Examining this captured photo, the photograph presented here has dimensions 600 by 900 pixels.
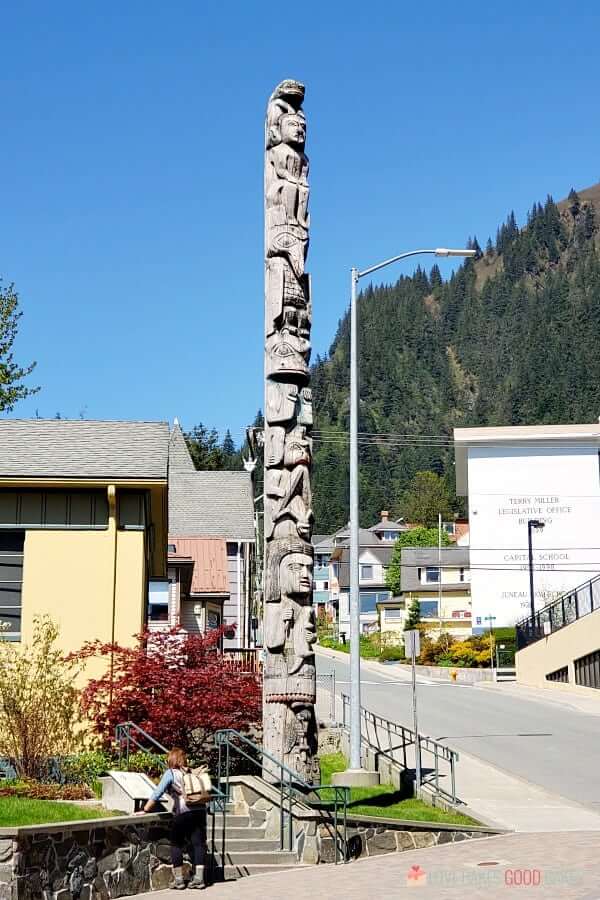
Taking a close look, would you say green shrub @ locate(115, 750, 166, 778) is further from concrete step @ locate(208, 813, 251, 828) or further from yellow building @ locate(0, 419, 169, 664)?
yellow building @ locate(0, 419, 169, 664)

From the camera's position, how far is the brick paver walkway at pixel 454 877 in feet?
39.1

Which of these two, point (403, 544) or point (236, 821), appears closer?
point (236, 821)

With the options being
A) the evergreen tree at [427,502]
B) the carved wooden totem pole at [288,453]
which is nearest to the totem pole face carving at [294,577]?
the carved wooden totem pole at [288,453]

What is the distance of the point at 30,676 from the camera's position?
58.1ft

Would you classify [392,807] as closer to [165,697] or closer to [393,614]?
[165,697]

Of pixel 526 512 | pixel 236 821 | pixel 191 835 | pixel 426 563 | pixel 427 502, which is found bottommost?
pixel 236 821

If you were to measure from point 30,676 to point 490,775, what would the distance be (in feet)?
31.7

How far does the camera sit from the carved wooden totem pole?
16.4 meters

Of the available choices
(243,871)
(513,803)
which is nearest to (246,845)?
(243,871)

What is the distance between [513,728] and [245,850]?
18.2 m

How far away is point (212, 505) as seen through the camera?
51000 millimetres

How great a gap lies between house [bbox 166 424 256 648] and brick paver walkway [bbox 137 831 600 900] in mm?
24080

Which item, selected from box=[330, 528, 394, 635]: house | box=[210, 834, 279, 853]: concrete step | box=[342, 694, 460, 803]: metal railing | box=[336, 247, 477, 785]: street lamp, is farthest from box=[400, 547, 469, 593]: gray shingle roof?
box=[210, 834, 279, 853]: concrete step

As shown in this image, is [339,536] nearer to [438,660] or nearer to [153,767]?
[438,660]
